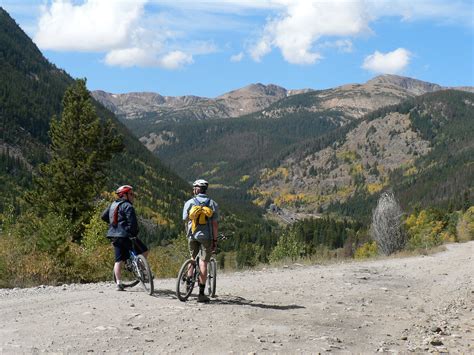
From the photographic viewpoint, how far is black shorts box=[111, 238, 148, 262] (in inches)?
559

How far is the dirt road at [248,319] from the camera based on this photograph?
9.42 m

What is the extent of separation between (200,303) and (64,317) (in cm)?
341

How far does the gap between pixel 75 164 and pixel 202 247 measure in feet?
→ 84.6

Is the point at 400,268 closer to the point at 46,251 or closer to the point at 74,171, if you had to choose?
the point at 46,251

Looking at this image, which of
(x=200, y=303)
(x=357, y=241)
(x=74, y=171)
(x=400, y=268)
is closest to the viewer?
(x=200, y=303)

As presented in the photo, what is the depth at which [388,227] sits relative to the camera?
151 feet

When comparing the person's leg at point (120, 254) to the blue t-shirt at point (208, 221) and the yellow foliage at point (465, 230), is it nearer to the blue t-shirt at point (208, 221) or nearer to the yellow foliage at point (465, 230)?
the blue t-shirt at point (208, 221)

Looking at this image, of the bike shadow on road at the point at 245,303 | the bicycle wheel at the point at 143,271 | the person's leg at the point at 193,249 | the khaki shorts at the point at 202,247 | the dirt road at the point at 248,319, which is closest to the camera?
the dirt road at the point at 248,319

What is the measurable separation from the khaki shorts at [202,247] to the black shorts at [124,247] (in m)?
1.78

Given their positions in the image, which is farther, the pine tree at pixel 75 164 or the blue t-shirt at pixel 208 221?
the pine tree at pixel 75 164

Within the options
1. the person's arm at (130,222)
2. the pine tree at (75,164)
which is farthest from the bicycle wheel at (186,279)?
the pine tree at (75,164)

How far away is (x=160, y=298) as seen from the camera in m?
13.3

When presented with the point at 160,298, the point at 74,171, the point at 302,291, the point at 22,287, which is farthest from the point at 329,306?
the point at 74,171

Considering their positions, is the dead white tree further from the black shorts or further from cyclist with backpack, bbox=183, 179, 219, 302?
cyclist with backpack, bbox=183, 179, 219, 302
